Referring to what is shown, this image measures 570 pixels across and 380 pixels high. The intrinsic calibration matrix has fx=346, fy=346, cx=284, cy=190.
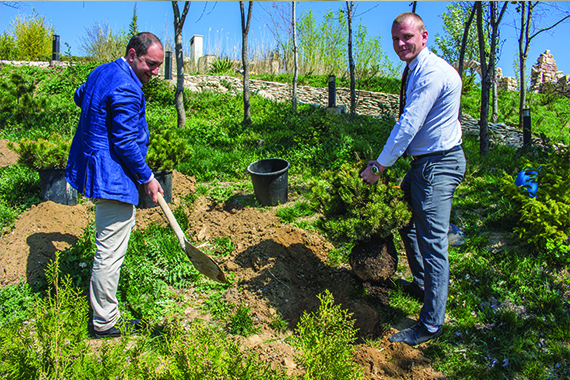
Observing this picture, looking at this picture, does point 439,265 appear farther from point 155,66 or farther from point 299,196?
point 299,196

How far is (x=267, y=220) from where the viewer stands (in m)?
4.41

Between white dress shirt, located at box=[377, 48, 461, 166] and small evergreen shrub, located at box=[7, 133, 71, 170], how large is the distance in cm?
413

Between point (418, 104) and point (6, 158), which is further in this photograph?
point (6, 158)

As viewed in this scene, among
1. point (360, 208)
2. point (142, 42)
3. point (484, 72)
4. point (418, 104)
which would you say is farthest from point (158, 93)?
point (418, 104)

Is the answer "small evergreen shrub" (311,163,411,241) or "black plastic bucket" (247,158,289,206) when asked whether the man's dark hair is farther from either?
"black plastic bucket" (247,158,289,206)

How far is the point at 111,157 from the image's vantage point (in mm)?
2498

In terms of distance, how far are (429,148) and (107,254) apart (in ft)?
8.17

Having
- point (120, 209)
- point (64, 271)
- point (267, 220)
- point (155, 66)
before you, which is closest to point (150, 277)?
point (64, 271)

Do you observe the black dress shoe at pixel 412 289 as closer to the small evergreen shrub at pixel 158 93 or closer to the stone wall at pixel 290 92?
the small evergreen shrub at pixel 158 93

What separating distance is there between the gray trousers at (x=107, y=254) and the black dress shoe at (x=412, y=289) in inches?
95.2

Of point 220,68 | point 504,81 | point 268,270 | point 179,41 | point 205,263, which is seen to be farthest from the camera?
point 504,81

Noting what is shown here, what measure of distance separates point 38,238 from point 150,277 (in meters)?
1.36

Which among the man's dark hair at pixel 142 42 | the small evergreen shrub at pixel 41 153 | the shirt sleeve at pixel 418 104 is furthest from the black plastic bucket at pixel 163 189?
the shirt sleeve at pixel 418 104

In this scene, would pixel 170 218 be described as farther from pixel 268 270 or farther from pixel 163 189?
pixel 163 189
